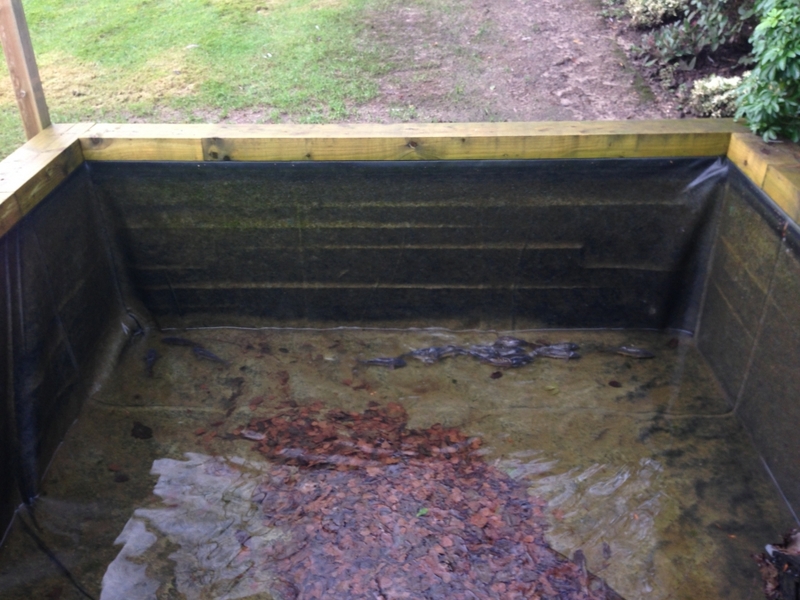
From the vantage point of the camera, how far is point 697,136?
3396 mm

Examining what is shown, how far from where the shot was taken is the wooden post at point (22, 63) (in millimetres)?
3137

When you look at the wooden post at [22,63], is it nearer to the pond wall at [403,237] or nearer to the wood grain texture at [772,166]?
the pond wall at [403,237]

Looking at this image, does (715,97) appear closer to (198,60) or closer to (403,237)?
(403,237)

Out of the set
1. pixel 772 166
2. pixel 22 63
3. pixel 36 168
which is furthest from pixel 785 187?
pixel 22 63

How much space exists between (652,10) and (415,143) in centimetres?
294

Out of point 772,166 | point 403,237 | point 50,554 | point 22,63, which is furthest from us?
point 403,237

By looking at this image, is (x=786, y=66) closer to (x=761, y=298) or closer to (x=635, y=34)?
(x=761, y=298)

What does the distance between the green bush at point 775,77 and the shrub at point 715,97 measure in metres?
0.81

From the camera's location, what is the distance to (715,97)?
4211 millimetres

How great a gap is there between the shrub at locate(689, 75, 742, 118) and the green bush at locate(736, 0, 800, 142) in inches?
31.8

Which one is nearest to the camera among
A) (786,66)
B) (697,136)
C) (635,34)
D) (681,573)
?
(681,573)

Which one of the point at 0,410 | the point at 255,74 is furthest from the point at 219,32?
the point at 0,410

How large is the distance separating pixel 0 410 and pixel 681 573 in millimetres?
2739

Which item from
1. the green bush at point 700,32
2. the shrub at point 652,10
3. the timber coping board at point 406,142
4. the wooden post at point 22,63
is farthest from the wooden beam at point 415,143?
the shrub at point 652,10
